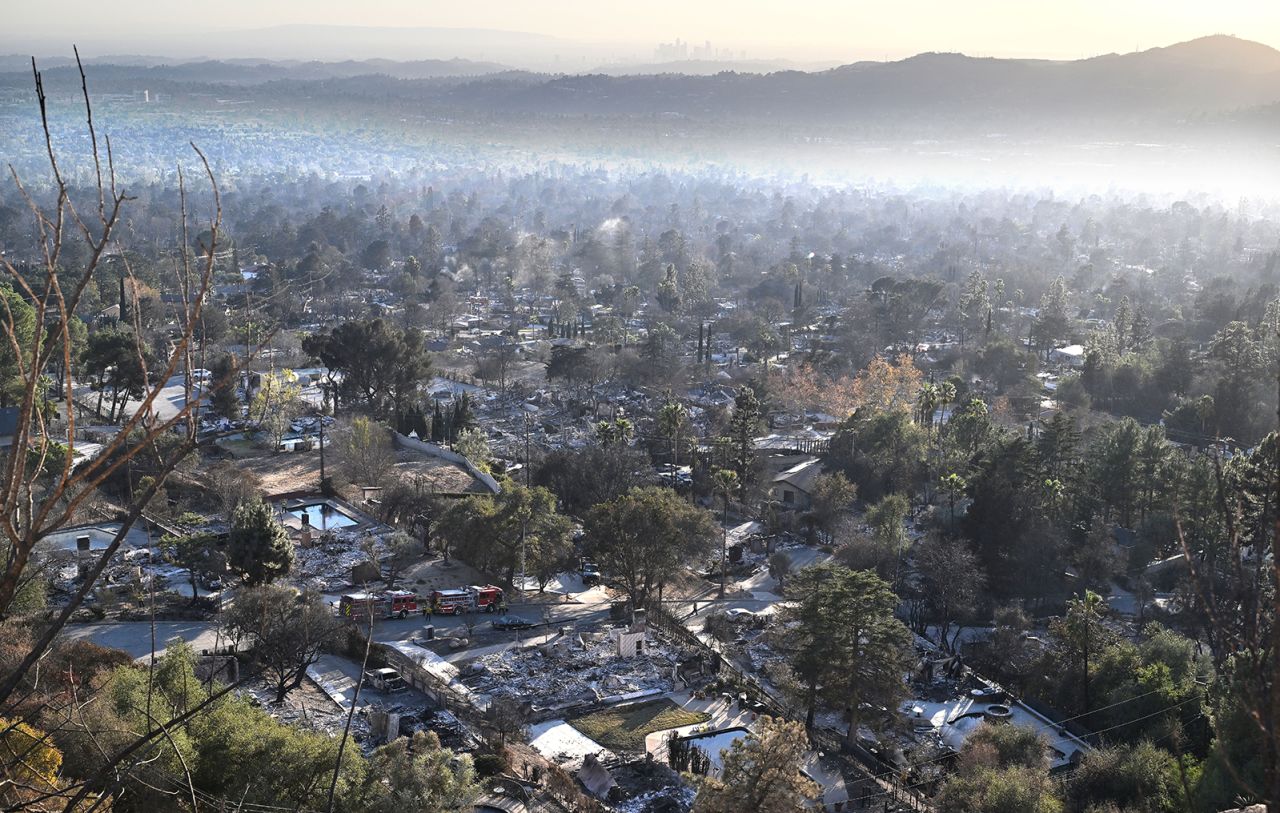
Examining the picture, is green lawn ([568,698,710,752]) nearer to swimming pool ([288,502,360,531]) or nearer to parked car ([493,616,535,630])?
parked car ([493,616,535,630])

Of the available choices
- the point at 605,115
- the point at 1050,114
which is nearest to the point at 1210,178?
the point at 1050,114

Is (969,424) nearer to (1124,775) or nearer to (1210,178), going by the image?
(1124,775)

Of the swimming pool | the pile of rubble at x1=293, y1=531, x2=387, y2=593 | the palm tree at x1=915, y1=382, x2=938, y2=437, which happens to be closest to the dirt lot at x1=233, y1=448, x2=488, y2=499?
the swimming pool

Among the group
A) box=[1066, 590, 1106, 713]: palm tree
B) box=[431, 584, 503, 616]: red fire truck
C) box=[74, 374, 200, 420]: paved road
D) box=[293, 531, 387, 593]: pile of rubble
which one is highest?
box=[1066, 590, 1106, 713]: palm tree

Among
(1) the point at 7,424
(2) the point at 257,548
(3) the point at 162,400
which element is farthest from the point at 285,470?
(2) the point at 257,548

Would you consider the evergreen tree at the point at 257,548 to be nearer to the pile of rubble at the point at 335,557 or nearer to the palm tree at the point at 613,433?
the pile of rubble at the point at 335,557

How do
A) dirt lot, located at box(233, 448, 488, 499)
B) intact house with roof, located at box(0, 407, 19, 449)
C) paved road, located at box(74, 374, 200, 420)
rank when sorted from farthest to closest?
1. paved road, located at box(74, 374, 200, 420)
2. intact house with roof, located at box(0, 407, 19, 449)
3. dirt lot, located at box(233, 448, 488, 499)
